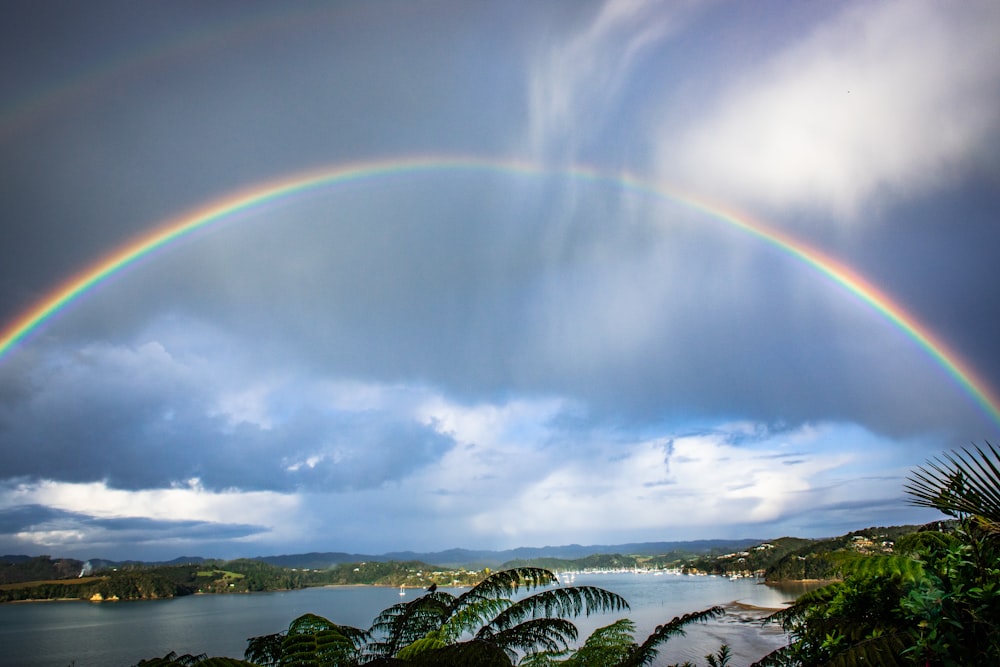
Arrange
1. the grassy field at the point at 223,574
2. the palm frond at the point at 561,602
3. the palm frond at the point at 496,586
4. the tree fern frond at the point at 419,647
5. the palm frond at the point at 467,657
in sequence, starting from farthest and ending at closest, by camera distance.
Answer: the grassy field at the point at 223,574, the palm frond at the point at 496,586, the palm frond at the point at 561,602, the tree fern frond at the point at 419,647, the palm frond at the point at 467,657

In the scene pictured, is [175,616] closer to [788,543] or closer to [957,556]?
[957,556]

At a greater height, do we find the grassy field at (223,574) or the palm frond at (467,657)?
the palm frond at (467,657)

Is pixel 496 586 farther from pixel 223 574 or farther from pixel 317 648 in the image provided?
pixel 223 574

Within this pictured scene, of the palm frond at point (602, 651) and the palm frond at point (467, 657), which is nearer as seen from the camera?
the palm frond at point (467, 657)

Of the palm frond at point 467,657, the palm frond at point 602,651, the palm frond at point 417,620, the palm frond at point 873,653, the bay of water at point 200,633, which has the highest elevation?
the palm frond at point 873,653

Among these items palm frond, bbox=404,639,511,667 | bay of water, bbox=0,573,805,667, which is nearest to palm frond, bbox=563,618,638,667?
palm frond, bbox=404,639,511,667

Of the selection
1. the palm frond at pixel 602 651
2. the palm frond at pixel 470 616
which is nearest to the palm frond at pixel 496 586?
the palm frond at pixel 470 616

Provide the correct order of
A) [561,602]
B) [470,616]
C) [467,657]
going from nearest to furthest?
[467,657], [470,616], [561,602]

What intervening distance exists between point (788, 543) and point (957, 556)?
184m

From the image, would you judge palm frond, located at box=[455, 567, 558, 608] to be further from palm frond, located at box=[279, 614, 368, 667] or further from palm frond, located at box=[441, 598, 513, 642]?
palm frond, located at box=[279, 614, 368, 667]

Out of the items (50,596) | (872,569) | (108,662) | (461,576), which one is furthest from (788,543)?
(50,596)

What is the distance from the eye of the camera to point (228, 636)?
218ft

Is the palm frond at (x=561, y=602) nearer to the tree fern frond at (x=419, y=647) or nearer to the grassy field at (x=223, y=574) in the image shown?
the tree fern frond at (x=419, y=647)

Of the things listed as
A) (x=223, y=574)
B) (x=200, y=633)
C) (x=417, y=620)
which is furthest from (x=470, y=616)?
(x=223, y=574)
